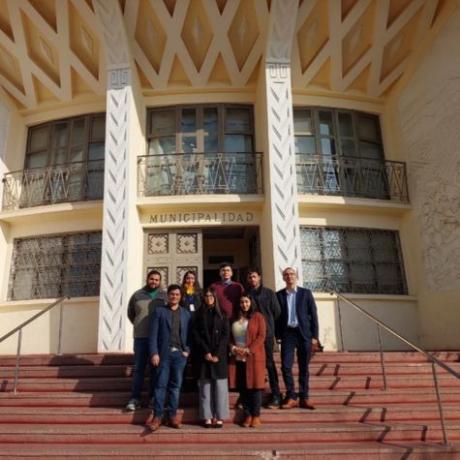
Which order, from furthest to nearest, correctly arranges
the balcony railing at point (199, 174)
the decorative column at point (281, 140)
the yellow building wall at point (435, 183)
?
the balcony railing at point (199, 174) → the yellow building wall at point (435, 183) → the decorative column at point (281, 140)

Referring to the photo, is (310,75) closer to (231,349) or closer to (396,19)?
(396,19)

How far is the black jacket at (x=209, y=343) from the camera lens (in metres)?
5.08

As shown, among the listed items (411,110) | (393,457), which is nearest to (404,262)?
(411,110)

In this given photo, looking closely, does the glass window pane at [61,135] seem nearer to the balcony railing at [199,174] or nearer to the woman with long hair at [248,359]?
the balcony railing at [199,174]

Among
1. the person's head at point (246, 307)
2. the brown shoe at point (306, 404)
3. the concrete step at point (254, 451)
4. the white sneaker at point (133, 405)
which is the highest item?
the person's head at point (246, 307)

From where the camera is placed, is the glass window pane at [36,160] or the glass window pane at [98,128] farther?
the glass window pane at [36,160]

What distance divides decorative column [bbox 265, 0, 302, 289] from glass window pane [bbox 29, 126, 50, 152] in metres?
5.91

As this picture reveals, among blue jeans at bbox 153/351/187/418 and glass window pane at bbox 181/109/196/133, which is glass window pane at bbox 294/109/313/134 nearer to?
glass window pane at bbox 181/109/196/133

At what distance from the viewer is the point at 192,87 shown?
1079 cm

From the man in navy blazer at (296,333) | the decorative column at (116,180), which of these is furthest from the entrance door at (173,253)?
the man in navy blazer at (296,333)

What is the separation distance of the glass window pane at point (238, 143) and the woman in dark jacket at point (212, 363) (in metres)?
6.15

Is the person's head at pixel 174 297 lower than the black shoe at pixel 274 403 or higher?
higher

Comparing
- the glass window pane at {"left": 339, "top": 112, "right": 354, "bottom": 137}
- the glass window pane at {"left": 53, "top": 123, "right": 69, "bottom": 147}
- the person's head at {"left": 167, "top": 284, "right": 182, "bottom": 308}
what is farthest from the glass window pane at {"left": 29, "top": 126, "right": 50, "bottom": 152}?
the person's head at {"left": 167, "top": 284, "right": 182, "bottom": 308}

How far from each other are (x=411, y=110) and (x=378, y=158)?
4.42 ft
